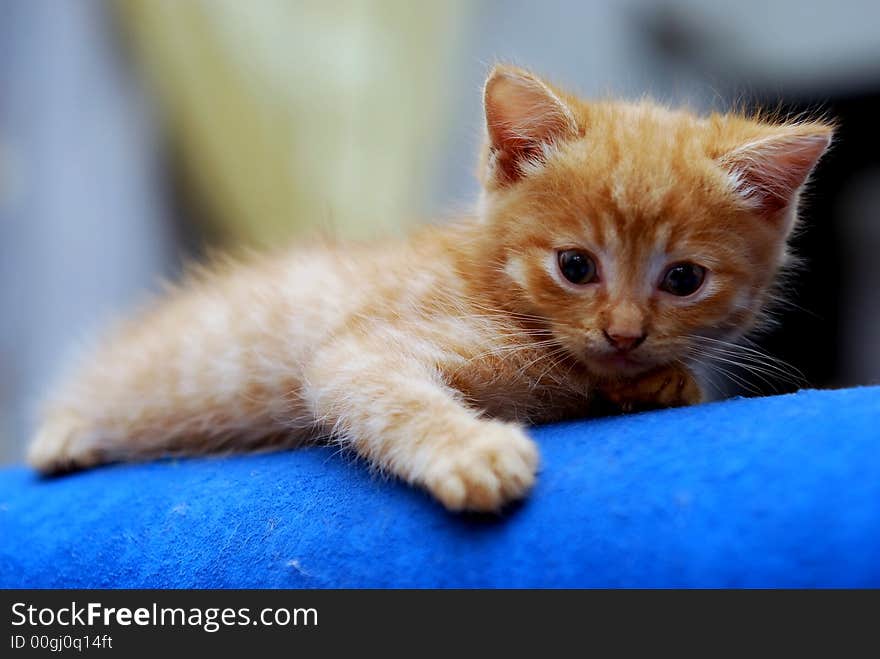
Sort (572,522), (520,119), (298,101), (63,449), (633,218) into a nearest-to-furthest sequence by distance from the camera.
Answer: (572,522)
(633,218)
(520,119)
(63,449)
(298,101)

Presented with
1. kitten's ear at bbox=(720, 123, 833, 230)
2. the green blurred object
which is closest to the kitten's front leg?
kitten's ear at bbox=(720, 123, 833, 230)

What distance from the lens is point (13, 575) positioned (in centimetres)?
100

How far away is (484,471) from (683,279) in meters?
0.40

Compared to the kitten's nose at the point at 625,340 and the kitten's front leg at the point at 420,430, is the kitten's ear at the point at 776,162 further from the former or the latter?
the kitten's front leg at the point at 420,430

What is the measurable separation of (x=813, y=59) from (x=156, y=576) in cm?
303

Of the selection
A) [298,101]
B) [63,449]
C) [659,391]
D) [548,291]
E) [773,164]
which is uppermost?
[773,164]

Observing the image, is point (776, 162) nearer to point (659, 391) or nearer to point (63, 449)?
point (659, 391)

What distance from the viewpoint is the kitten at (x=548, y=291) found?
3.08 feet

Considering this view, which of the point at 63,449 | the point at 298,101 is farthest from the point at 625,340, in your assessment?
the point at 298,101

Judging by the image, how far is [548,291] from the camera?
993 mm

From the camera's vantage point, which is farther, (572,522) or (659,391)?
(659,391)

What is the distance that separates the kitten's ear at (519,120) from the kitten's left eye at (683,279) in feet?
0.74

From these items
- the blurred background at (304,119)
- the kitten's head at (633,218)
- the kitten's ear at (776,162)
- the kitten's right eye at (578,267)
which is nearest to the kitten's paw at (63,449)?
the blurred background at (304,119)

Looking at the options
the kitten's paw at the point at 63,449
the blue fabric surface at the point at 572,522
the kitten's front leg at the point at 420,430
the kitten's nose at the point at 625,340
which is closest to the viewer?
the blue fabric surface at the point at 572,522
